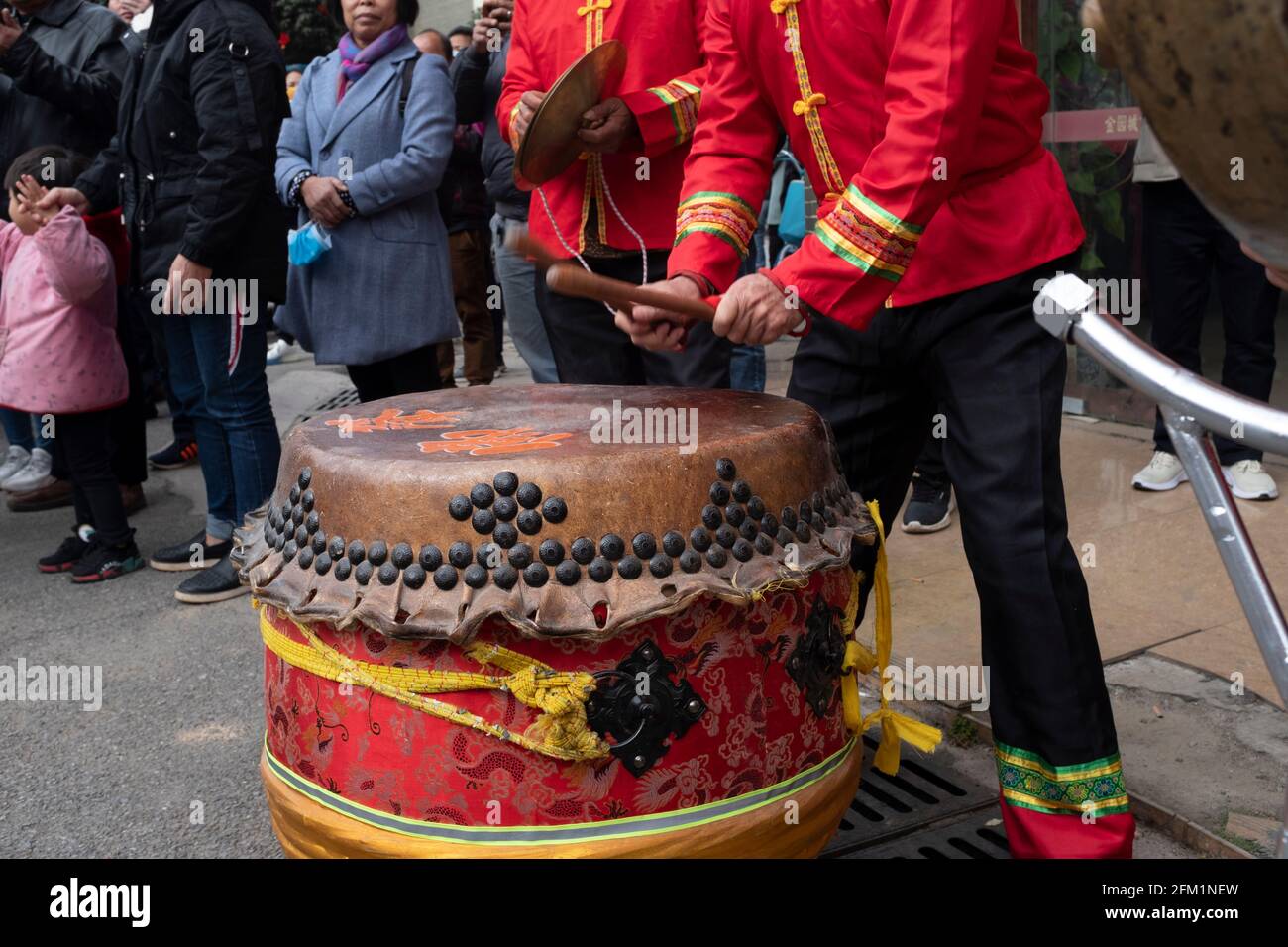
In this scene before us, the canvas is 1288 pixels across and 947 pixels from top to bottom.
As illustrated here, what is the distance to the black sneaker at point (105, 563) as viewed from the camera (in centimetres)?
414

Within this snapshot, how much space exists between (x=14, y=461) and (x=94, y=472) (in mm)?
1301

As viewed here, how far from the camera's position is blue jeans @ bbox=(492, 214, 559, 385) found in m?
4.03

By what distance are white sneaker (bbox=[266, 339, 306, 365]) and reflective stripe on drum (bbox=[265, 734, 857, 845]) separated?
7.21 metres

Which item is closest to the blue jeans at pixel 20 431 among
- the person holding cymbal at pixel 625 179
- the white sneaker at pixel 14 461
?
the white sneaker at pixel 14 461

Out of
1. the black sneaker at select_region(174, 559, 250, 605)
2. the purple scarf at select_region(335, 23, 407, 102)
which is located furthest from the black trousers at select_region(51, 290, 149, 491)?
the purple scarf at select_region(335, 23, 407, 102)

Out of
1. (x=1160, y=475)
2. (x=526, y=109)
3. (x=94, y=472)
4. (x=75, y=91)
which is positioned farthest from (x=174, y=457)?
(x=1160, y=475)

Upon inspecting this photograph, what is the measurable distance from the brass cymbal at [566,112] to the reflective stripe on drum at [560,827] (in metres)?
1.37

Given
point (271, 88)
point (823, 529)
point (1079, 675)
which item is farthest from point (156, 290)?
point (1079, 675)

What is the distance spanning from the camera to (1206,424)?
931 millimetres

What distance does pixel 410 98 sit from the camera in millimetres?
3830

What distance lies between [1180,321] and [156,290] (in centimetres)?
324

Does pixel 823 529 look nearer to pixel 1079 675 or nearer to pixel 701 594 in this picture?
pixel 701 594

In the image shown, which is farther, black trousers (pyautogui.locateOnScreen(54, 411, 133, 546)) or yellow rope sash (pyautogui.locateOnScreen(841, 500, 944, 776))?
black trousers (pyautogui.locateOnScreen(54, 411, 133, 546))

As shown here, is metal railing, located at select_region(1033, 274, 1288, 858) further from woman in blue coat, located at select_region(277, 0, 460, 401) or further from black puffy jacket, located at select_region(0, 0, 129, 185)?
black puffy jacket, located at select_region(0, 0, 129, 185)
